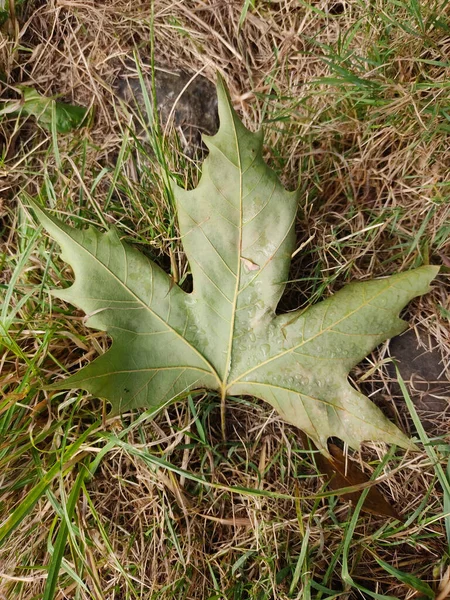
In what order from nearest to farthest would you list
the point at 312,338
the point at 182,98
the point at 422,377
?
the point at 312,338 < the point at 422,377 < the point at 182,98

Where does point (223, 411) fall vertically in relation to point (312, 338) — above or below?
below

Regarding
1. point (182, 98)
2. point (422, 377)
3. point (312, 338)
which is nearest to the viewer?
point (312, 338)

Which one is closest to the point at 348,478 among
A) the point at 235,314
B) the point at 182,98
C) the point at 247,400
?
the point at 247,400

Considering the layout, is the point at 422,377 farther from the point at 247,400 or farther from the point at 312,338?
the point at 247,400

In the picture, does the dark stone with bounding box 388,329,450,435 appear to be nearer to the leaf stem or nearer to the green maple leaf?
the green maple leaf

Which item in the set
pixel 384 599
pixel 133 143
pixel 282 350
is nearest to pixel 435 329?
pixel 282 350

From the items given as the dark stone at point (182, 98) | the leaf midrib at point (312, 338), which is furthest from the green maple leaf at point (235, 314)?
the dark stone at point (182, 98)

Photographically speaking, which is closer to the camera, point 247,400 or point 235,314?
point 235,314

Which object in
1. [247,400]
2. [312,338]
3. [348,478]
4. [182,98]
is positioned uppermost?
[182,98]
